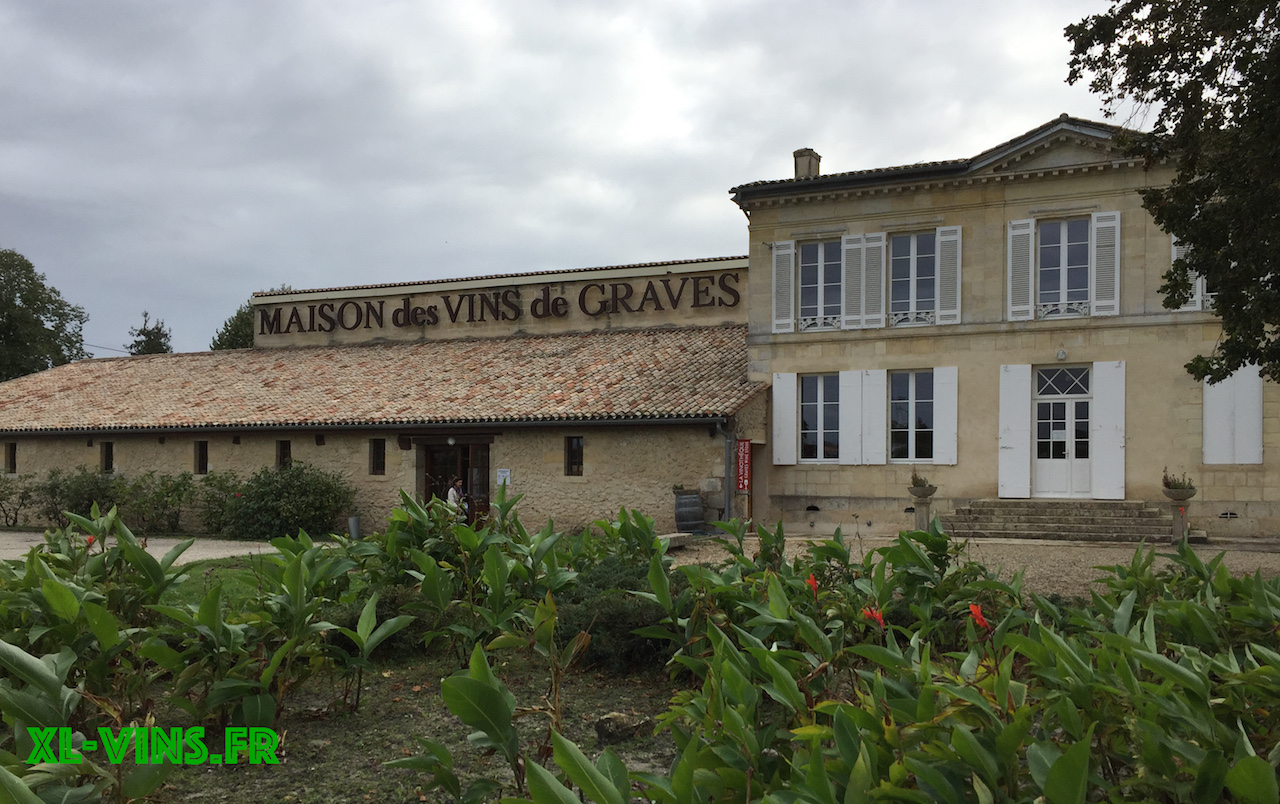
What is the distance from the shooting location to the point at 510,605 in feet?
15.5

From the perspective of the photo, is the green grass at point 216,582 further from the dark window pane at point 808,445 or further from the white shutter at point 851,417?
the white shutter at point 851,417

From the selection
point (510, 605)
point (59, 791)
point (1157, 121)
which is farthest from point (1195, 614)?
point (1157, 121)

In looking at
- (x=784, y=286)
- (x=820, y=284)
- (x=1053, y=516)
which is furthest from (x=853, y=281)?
(x=1053, y=516)

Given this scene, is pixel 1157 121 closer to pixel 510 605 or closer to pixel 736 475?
pixel 510 605

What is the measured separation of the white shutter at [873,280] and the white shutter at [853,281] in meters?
0.07

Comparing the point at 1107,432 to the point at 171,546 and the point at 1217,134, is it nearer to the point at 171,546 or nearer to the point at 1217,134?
the point at 1217,134

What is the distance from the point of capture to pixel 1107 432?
15.6 metres

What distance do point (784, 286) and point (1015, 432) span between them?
4.83m

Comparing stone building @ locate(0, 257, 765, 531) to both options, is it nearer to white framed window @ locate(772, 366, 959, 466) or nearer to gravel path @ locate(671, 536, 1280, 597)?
white framed window @ locate(772, 366, 959, 466)

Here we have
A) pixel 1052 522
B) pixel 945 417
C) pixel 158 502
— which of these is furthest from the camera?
pixel 158 502

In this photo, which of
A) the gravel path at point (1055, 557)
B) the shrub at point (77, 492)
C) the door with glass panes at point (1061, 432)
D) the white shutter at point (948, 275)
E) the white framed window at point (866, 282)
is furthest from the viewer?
the shrub at point (77, 492)

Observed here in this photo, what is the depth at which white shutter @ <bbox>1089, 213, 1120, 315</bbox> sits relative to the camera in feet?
51.0

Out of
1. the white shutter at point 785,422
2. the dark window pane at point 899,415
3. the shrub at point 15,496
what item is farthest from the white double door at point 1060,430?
the shrub at point 15,496

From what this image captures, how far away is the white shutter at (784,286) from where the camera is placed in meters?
17.6
